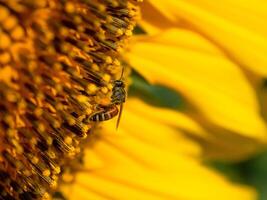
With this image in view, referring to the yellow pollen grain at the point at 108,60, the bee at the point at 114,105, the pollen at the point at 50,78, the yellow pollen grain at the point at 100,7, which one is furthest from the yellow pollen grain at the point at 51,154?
the yellow pollen grain at the point at 100,7

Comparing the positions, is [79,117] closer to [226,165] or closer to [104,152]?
[104,152]

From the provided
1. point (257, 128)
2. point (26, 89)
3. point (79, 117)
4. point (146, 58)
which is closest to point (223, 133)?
point (257, 128)

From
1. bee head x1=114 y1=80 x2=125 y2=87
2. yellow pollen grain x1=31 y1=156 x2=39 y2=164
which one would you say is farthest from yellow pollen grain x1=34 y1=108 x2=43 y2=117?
bee head x1=114 y1=80 x2=125 y2=87

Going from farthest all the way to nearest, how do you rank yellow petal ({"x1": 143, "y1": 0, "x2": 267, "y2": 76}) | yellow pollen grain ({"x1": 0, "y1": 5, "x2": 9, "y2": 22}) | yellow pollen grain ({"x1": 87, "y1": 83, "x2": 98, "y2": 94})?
yellow petal ({"x1": 143, "y1": 0, "x2": 267, "y2": 76}), yellow pollen grain ({"x1": 87, "y1": 83, "x2": 98, "y2": 94}), yellow pollen grain ({"x1": 0, "y1": 5, "x2": 9, "y2": 22})

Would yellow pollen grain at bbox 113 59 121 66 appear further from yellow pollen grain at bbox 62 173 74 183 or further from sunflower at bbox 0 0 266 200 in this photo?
yellow pollen grain at bbox 62 173 74 183

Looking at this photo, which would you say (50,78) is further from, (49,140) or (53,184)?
(53,184)

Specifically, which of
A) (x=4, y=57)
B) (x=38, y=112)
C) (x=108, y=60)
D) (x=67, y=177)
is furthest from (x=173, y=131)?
(x=4, y=57)

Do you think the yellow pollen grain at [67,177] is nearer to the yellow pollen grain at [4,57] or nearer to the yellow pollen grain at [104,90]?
the yellow pollen grain at [104,90]
